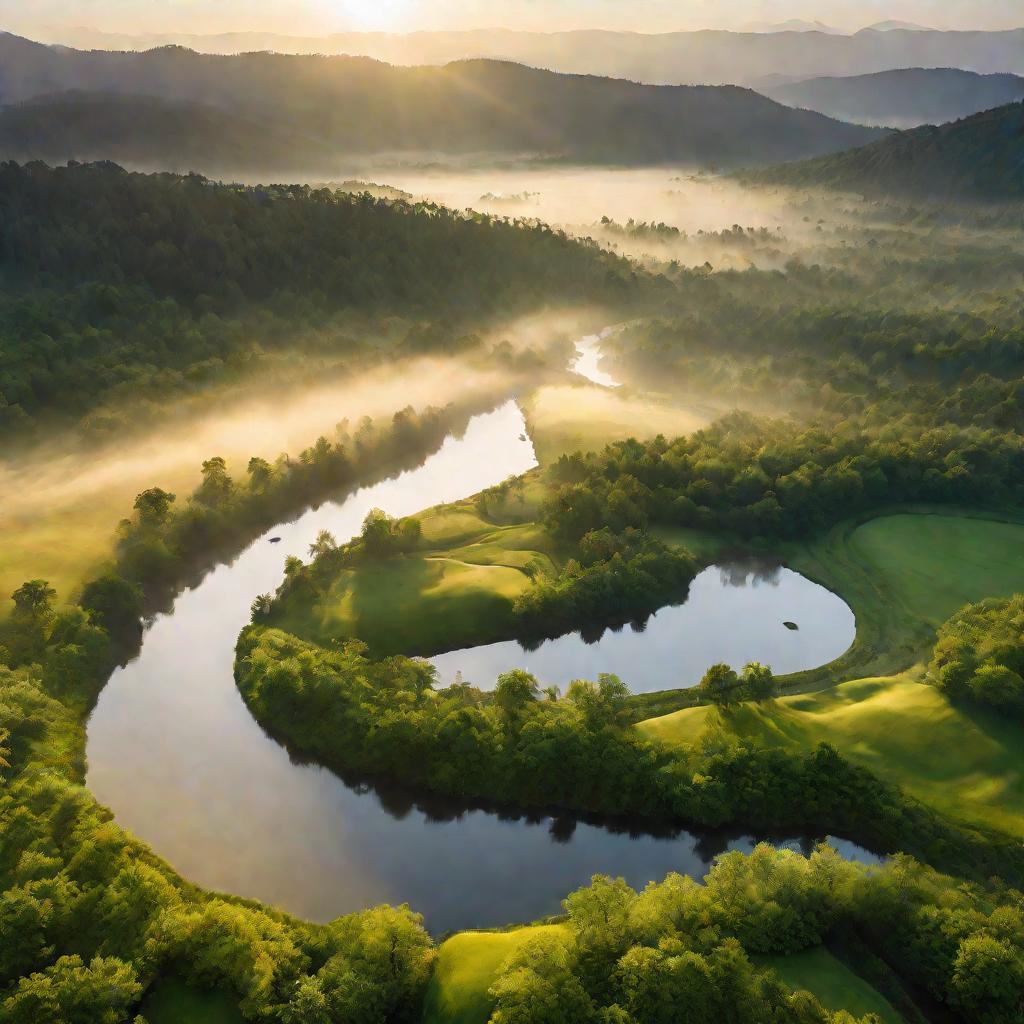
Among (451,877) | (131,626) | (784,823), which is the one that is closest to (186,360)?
(131,626)

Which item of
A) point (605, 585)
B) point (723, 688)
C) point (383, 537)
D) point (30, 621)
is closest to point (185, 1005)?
point (30, 621)

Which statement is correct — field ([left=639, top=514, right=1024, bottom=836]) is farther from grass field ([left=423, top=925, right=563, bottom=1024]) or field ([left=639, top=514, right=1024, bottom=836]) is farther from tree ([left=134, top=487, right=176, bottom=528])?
tree ([left=134, top=487, right=176, bottom=528])

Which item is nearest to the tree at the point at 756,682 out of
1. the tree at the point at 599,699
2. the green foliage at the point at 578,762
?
the green foliage at the point at 578,762

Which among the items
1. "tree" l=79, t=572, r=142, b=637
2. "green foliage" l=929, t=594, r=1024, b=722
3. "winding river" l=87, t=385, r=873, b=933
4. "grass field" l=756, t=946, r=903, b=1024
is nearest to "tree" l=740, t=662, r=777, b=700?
"winding river" l=87, t=385, r=873, b=933

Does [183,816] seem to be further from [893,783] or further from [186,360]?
[186,360]

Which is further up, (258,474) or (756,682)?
(258,474)

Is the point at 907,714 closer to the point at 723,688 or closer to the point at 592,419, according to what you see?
the point at 723,688
